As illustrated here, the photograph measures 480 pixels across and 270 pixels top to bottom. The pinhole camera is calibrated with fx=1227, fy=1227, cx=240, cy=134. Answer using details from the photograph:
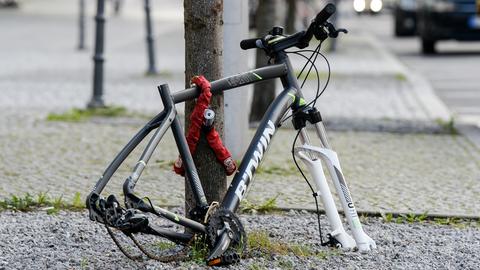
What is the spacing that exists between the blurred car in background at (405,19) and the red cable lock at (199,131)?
1058 inches

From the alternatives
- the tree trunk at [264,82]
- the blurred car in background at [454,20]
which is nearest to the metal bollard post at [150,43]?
the tree trunk at [264,82]

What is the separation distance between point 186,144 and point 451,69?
16.0 m

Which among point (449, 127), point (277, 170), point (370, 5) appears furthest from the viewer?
point (370, 5)

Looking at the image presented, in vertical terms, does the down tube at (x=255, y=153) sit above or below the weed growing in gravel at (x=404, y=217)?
above

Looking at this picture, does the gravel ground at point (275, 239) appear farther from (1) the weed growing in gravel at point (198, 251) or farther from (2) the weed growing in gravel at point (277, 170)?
(2) the weed growing in gravel at point (277, 170)

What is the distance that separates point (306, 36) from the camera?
5.84 metres

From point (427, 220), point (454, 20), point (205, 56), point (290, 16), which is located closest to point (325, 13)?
point (205, 56)

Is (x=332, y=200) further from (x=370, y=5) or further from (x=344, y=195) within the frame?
(x=370, y=5)

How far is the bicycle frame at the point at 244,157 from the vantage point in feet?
17.2

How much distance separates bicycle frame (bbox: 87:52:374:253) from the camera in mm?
5238

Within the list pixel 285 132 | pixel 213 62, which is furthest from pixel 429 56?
pixel 213 62

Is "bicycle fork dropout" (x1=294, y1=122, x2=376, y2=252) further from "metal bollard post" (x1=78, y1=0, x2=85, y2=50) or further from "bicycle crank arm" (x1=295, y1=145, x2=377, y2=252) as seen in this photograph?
"metal bollard post" (x1=78, y1=0, x2=85, y2=50)

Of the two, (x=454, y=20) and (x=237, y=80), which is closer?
(x=237, y=80)

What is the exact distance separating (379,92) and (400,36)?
17.5m
